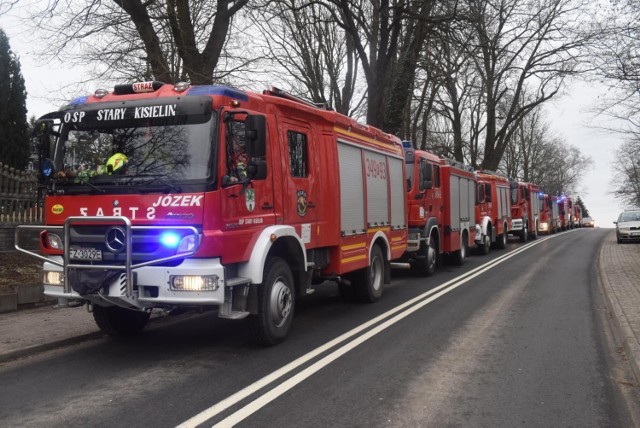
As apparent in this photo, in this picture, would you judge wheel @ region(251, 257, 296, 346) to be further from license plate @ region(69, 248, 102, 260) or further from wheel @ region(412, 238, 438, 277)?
wheel @ region(412, 238, 438, 277)

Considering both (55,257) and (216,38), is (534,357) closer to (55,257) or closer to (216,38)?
(55,257)

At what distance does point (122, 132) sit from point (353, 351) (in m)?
3.55

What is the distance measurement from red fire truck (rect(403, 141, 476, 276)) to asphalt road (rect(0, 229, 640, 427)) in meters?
4.50

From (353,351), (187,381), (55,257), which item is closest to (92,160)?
(55,257)

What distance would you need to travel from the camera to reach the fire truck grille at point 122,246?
5.47 metres

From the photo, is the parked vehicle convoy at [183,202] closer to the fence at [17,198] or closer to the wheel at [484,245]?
the fence at [17,198]

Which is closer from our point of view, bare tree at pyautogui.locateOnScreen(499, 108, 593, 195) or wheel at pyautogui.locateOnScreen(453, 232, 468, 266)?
wheel at pyautogui.locateOnScreen(453, 232, 468, 266)

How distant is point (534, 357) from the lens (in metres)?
6.07

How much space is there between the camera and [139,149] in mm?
5828

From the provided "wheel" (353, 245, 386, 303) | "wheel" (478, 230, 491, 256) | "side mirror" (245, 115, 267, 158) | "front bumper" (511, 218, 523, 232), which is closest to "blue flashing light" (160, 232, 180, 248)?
"side mirror" (245, 115, 267, 158)

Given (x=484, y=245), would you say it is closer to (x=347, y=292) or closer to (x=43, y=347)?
(x=347, y=292)

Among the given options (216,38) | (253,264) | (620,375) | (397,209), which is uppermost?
(216,38)

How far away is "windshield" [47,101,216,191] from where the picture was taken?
18.4 ft

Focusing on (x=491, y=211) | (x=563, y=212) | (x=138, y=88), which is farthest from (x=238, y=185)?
(x=563, y=212)
